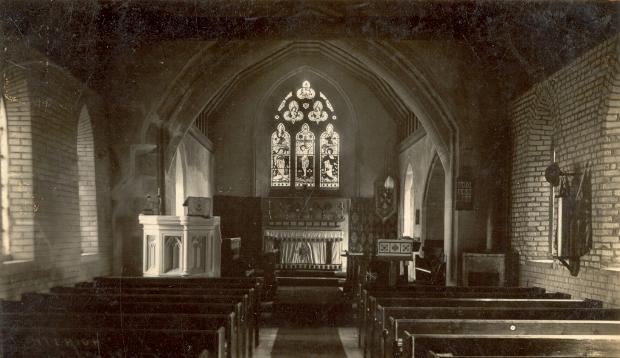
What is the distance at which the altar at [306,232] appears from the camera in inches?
685

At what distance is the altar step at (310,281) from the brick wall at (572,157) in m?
4.84

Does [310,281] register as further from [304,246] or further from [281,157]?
[281,157]

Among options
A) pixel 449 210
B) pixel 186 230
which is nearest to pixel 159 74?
pixel 186 230

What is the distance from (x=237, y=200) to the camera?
1714cm

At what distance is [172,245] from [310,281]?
5.97 meters

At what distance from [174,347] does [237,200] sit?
13.5 metres

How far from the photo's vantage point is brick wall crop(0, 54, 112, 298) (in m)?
7.19

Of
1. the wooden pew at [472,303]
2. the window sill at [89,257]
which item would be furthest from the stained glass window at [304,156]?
the wooden pew at [472,303]

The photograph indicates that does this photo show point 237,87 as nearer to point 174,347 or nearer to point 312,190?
point 312,190

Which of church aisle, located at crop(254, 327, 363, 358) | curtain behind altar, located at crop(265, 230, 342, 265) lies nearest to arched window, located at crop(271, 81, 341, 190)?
curtain behind altar, located at crop(265, 230, 342, 265)

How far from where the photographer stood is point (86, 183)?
9.57 meters

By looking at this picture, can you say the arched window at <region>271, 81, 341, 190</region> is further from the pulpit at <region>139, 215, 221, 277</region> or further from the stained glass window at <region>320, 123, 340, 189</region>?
the pulpit at <region>139, 215, 221, 277</region>

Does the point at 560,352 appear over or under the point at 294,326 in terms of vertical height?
over

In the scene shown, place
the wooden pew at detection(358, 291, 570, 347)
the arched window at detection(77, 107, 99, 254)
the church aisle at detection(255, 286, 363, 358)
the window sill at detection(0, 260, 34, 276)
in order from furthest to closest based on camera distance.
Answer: the arched window at detection(77, 107, 99, 254) < the church aisle at detection(255, 286, 363, 358) < the window sill at detection(0, 260, 34, 276) < the wooden pew at detection(358, 291, 570, 347)
